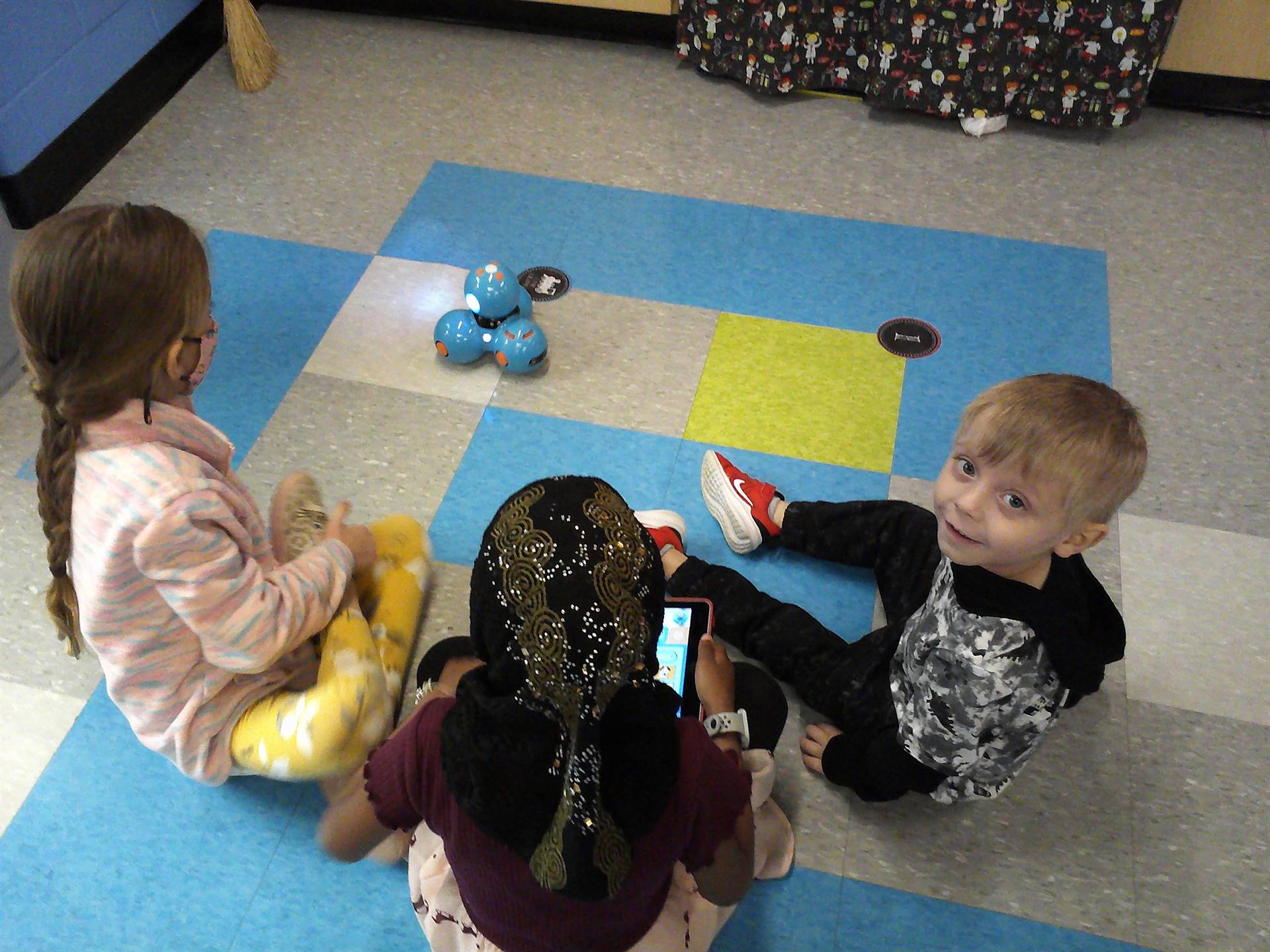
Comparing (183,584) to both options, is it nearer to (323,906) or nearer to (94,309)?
(94,309)

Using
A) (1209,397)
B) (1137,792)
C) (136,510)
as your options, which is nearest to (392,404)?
(136,510)

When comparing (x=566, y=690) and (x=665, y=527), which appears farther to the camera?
(x=665, y=527)

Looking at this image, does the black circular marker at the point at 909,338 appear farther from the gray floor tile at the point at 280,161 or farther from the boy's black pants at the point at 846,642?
the gray floor tile at the point at 280,161

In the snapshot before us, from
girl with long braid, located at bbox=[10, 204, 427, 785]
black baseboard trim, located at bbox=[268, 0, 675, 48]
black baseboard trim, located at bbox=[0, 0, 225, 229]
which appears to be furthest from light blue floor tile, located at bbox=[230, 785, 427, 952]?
black baseboard trim, located at bbox=[268, 0, 675, 48]

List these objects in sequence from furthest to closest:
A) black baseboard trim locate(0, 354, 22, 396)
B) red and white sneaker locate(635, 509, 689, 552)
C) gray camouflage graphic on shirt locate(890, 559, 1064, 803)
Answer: black baseboard trim locate(0, 354, 22, 396)
red and white sneaker locate(635, 509, 689, 552)
gray camouflage graphic on shirt locate(890, 559, 1064, 803)

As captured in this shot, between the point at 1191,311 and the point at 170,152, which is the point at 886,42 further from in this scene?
the point at 170,152

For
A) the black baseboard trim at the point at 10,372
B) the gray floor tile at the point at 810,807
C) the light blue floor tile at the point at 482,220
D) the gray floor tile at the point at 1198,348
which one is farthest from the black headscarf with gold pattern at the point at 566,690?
the black baseboard trim at the point at 10,372

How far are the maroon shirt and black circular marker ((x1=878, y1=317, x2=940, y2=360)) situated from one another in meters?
1.51

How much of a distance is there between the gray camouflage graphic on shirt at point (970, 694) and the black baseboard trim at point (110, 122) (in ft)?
8.17

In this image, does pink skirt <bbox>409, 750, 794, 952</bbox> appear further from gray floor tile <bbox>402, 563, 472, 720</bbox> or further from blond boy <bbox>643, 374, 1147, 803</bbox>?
gray floor tile <bbox>402, 563, 472, 720</bbox>

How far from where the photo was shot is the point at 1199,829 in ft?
5.67

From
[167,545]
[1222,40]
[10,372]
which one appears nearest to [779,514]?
[167,545]

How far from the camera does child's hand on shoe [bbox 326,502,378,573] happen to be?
1.79 meters

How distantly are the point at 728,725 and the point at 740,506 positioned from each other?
2.02 ft
